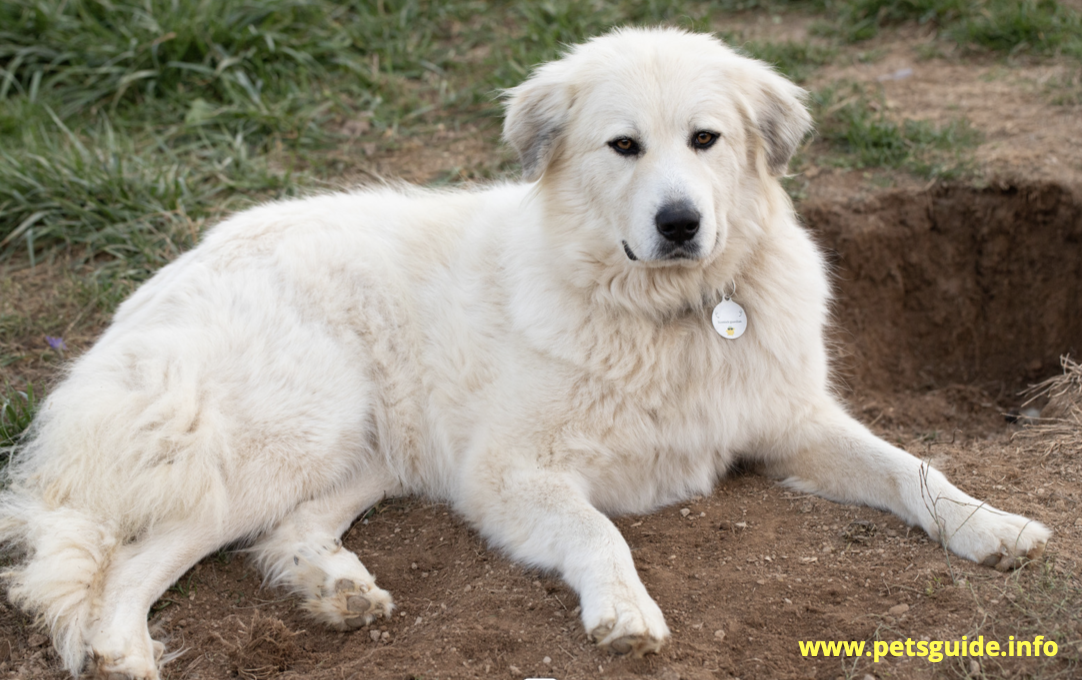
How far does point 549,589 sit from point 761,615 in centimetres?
73

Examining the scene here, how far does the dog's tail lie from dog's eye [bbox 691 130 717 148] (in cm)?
253

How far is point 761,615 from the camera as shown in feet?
9.62

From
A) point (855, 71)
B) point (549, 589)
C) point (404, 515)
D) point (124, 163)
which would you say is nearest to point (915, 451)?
point (549, 589)

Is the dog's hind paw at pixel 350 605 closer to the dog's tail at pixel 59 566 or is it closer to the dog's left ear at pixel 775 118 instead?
the dog's tail at pixel 59 566

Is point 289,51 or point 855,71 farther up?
point 855,71

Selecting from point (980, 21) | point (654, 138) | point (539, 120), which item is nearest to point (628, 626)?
point (654, 138)

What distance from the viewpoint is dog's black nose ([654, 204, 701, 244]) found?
306cm

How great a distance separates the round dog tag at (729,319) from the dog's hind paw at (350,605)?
1577 millimetres

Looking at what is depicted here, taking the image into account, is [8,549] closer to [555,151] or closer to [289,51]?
[555,151]

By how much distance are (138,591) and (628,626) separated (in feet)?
5.66

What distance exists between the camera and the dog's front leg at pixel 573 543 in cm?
280

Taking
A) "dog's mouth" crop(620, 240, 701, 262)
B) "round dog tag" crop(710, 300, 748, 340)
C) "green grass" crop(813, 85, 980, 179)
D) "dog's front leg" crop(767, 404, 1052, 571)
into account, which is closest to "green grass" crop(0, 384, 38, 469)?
"dog's mouth" crop(620, 240, 701, 262)

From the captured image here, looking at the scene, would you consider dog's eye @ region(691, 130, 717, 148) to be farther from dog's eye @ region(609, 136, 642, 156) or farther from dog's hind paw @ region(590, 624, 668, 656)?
dog's hind paw @ region(590, 624, 668, 656)

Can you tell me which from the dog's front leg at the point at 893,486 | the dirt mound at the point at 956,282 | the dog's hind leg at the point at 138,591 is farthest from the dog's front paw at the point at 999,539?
the dog's hind leg at the point at 138,591
